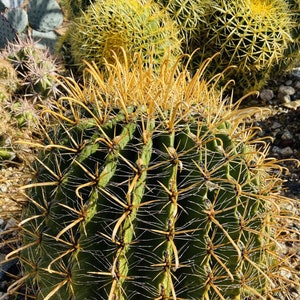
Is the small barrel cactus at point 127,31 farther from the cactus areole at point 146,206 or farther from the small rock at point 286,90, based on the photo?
the cactus areole at point 146,206

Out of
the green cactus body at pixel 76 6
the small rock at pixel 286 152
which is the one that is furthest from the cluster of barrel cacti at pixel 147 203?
the green cactus body at pixel 76 6

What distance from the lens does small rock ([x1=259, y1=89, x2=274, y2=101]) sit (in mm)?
3625

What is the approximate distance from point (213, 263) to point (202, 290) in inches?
3.5

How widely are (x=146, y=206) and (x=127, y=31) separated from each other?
1828 millimetres

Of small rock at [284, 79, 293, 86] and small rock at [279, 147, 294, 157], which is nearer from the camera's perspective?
small rock at [279, 147, 294, 157]

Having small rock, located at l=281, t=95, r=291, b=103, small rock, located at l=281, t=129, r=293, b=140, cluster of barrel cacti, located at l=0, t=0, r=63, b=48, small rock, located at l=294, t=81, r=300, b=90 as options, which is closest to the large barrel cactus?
small rock, located at l=281, t=129, r=293, b=140

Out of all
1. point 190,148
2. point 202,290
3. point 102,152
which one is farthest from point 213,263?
point 102,152

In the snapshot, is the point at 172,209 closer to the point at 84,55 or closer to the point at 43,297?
the point at 43,297

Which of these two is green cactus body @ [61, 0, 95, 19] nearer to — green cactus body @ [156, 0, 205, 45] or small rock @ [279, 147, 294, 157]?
green cactus body @ [156, 0, 205, 45]

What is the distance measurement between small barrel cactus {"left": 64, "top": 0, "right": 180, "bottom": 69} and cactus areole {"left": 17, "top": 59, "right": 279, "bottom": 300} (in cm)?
147

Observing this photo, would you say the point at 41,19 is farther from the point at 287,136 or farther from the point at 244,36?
the point at 287,136

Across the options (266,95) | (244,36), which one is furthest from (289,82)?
(244,36)

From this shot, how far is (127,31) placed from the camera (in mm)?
3078

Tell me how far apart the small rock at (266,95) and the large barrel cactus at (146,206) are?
6.76 ft
